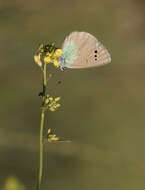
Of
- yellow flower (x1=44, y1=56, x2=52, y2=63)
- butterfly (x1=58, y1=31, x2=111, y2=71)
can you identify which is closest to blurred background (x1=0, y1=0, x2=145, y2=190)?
butterfly (x1=58, y1=31, x2=111, y2=71)

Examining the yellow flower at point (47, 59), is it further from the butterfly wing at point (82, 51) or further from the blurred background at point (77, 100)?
the blurred background at point (77, 100)

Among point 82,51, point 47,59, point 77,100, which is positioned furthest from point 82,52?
point 77,100

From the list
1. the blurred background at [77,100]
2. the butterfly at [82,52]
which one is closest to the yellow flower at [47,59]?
the butterfly at [82,52]

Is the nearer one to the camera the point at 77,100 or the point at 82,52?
the point at 82,52

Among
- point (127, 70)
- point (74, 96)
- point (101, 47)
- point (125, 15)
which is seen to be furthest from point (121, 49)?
point (101, 47)

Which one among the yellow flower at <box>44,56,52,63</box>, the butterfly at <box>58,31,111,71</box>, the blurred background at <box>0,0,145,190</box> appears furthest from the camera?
the blurred background at <box>0,0,145,190</box>

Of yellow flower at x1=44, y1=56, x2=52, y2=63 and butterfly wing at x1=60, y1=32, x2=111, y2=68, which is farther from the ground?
butterfly wing at x1=60, y1=32, x2=111, y2=68

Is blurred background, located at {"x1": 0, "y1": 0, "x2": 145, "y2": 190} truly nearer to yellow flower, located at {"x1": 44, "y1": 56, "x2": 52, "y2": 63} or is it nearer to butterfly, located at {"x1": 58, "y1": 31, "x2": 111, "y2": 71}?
butterfly, located at {"x1": 58, "y1": 31, "x2": 111, "y2": 71}

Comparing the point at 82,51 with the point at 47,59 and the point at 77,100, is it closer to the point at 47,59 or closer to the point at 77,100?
the point at 47,59
